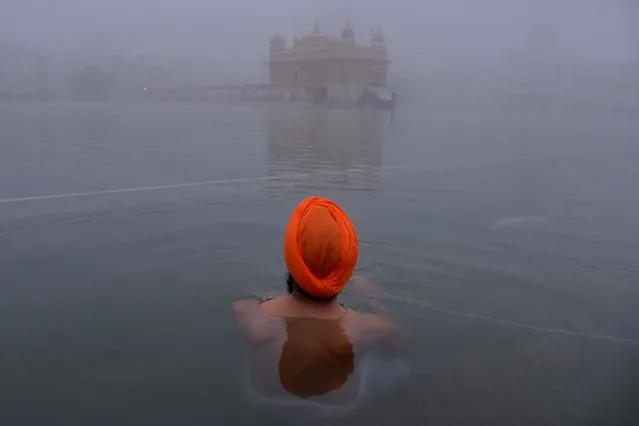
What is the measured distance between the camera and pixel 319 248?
2689 mm

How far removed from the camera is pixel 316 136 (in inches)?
696

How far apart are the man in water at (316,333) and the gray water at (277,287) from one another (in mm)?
106

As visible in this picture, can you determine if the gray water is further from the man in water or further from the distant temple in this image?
the distant temple

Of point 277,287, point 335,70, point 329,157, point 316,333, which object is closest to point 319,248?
point 316,333

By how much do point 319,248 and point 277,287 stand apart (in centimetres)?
168

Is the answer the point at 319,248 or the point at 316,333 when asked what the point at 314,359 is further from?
the point at 319,248

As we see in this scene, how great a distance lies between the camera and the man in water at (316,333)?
2670mm

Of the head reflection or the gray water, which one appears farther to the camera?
the gray water

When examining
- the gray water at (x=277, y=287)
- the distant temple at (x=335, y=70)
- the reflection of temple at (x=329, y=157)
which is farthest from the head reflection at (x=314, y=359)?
the distant temple at (x=335, y=70)

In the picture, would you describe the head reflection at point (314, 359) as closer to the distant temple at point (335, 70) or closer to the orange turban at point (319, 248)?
the orange turban at point (319, 248)

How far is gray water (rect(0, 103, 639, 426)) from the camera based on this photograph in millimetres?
2777

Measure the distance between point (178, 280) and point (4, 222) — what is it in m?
2.30

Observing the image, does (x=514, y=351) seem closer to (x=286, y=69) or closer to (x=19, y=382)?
(x=19, y=382)

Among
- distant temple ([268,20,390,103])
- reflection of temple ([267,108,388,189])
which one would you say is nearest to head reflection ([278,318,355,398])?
reflection of temple ([267,108,388,189])
